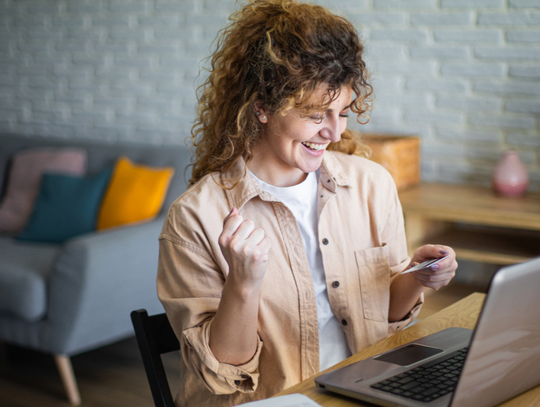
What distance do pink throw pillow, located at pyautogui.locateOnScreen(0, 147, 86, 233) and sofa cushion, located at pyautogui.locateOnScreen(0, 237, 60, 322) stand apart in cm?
60

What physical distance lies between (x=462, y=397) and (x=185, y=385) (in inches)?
24.5

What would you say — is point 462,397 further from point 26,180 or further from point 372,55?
point 26,180

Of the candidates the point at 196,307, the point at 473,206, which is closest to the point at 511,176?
the point at 473,206

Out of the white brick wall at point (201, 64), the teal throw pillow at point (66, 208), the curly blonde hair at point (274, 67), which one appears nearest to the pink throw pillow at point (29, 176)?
the teal throw pillow at point (66, 208)

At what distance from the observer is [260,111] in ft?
3.79

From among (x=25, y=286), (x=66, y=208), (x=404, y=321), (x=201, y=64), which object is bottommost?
(x=25, y=286)

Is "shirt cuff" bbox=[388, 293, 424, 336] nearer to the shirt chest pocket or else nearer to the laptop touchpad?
the shirt chest pocket

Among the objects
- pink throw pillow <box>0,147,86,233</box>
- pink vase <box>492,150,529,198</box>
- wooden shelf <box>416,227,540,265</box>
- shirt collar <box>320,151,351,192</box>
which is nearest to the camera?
shirt collar <box>320,151,351,192</box>

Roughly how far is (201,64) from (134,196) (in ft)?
2.68

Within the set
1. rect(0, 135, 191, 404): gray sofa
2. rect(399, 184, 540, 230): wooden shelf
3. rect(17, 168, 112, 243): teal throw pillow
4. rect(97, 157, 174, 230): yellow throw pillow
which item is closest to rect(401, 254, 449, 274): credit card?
rect(399, 184, 540, 230): wooden shelf

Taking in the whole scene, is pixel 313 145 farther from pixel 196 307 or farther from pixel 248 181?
pixel 196 307

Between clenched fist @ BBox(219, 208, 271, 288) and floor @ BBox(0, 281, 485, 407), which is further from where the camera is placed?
floor @ BBox(0, 281, 485, 407)

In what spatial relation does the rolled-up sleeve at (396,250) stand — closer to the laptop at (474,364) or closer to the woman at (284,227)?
the woman at (284,227)

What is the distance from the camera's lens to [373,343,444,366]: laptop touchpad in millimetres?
887
